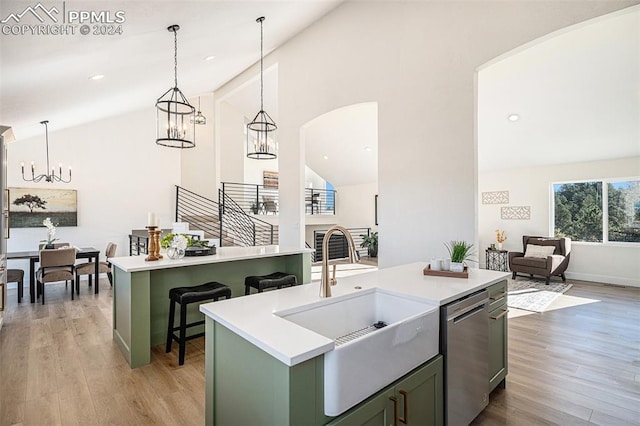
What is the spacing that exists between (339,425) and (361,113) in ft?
23.2

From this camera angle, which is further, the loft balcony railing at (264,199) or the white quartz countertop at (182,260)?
the loft balcony railing at (264,199)

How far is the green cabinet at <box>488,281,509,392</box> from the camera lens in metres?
2.25

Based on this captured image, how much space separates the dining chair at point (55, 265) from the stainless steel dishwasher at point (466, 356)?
18.8 ft

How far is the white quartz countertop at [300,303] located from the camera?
1.17 metres

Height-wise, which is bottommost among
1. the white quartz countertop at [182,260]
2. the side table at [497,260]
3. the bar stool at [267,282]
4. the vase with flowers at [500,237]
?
the side table at [497,260]

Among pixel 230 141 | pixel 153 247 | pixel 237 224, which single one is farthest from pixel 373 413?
pixel 230 141

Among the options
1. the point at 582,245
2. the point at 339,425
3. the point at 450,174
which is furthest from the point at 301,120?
the point at 582,245

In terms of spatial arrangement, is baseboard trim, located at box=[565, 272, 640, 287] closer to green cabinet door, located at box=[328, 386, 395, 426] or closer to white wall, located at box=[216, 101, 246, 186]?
green cabinet door, located at box=[328, 386, 395, 426]

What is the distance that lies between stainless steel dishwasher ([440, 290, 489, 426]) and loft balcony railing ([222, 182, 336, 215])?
6.28 metres

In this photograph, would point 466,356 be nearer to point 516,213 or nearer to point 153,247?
point 153,247

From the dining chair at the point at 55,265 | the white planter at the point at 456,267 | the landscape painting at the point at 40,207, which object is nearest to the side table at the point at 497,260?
the white planter at the point at 456,267

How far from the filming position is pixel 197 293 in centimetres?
291

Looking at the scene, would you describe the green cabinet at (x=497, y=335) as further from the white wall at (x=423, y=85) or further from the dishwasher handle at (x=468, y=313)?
the white wall at (x=423, y=85)

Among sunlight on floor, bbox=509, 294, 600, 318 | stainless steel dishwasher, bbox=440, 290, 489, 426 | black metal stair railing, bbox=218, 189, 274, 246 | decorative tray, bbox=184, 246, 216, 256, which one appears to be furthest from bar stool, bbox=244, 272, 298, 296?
black metal stair railing, bbox=218, 189, 274, 246
